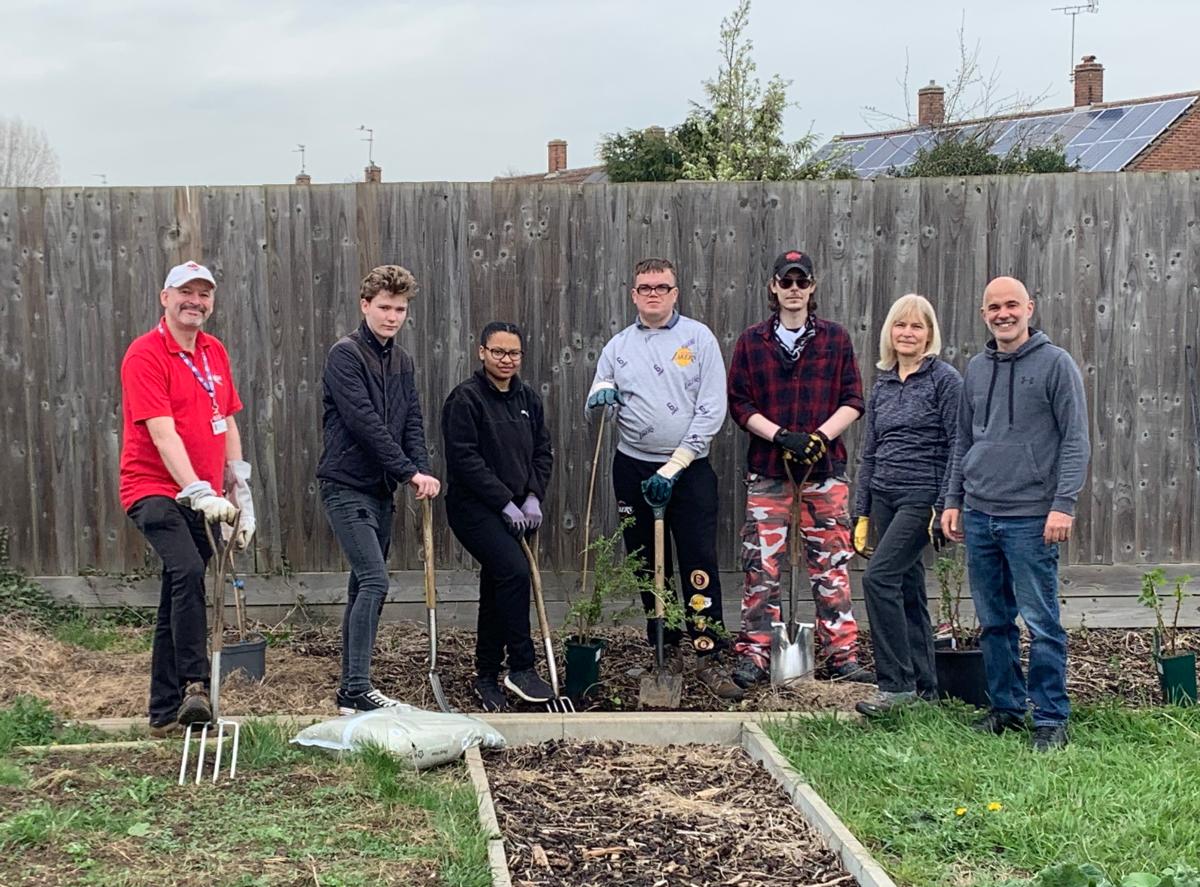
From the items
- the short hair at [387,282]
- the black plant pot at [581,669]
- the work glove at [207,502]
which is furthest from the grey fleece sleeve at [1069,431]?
the work glove at [207,502]

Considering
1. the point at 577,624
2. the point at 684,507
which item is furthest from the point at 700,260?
the point at 577,624

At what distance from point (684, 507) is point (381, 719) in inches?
67.9

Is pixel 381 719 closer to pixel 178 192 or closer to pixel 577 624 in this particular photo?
pixel 577 624

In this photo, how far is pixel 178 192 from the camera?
19.5 feet

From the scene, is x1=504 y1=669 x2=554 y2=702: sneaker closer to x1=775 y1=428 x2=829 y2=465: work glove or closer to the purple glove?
the purple glove

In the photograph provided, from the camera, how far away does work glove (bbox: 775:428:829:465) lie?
5.20 metres

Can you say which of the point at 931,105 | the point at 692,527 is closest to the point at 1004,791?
the point at 692,527

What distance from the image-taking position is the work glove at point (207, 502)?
4293mm

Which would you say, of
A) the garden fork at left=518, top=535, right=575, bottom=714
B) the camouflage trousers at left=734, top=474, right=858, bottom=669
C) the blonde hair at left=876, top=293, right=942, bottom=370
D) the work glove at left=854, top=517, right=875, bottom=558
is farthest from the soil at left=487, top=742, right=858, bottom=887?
the blonde hair at left=876, top=293, right=942, bottom=370

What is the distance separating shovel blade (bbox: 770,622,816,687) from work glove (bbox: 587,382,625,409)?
4.04 ft

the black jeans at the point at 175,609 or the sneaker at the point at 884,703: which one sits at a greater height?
the black jeans at the point at 175,609

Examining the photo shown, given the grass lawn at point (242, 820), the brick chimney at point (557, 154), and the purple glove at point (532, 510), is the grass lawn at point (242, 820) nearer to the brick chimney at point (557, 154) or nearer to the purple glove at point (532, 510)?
the purple glove at point (532, 510)

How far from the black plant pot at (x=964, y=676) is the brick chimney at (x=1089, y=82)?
2845cm

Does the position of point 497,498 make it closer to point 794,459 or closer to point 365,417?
point 365,417
